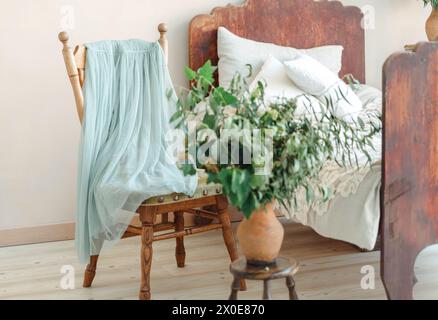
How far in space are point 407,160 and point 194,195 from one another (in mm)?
845

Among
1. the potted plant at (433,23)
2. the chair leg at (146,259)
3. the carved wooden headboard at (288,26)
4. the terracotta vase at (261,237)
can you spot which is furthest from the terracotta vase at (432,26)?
the terracotta vase at (261,237)

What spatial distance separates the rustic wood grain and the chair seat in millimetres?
737

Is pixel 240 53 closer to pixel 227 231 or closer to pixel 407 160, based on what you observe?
pixel 227 231

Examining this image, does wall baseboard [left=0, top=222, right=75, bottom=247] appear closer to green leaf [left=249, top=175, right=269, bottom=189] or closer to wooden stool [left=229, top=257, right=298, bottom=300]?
wooden stool [left=229, top=257, right=298, bottom=300]

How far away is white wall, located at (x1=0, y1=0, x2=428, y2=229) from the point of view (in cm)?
381

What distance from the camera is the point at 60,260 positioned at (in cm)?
358

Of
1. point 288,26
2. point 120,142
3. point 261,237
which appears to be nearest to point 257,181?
point 261,237

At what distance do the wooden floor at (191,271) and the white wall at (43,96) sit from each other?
9.4 inches

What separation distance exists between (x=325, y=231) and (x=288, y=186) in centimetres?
86

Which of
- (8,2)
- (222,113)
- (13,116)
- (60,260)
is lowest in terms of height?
(60,260)

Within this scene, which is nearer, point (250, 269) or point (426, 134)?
point (250, 269)

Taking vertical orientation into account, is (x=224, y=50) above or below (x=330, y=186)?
above
